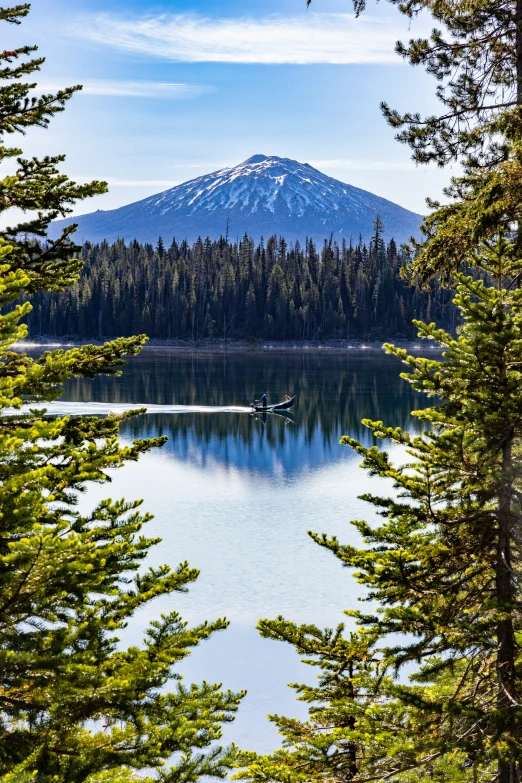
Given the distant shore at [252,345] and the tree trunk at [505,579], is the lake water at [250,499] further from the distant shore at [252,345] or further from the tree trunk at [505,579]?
the distant shore at [252,345]

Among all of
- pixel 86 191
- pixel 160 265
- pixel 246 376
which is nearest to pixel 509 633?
pixel 86 191

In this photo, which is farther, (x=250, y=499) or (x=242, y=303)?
(x=242, y=303)

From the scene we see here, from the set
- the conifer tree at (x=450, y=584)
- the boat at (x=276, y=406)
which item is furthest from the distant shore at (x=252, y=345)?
the conifer tree at (x=450, y=584)

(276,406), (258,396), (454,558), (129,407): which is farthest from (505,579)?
(258,396)

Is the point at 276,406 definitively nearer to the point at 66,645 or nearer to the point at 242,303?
the point at 66,645

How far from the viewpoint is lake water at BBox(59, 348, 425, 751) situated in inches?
675

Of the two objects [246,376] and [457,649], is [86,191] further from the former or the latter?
[246,376]

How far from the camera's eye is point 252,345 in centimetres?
12662

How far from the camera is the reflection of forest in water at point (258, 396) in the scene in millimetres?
41344

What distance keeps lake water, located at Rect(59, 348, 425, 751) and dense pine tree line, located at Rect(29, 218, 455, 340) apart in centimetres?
5583

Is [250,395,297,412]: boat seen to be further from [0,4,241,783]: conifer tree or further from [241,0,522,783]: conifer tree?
[0,4,241,783]: conifer tree

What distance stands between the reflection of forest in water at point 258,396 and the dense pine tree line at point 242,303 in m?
32.6

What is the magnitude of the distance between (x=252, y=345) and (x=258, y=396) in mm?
66938

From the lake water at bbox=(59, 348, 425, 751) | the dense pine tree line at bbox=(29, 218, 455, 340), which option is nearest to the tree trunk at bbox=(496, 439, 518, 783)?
the lake water at bbox=(59, 348, 425, 751)
